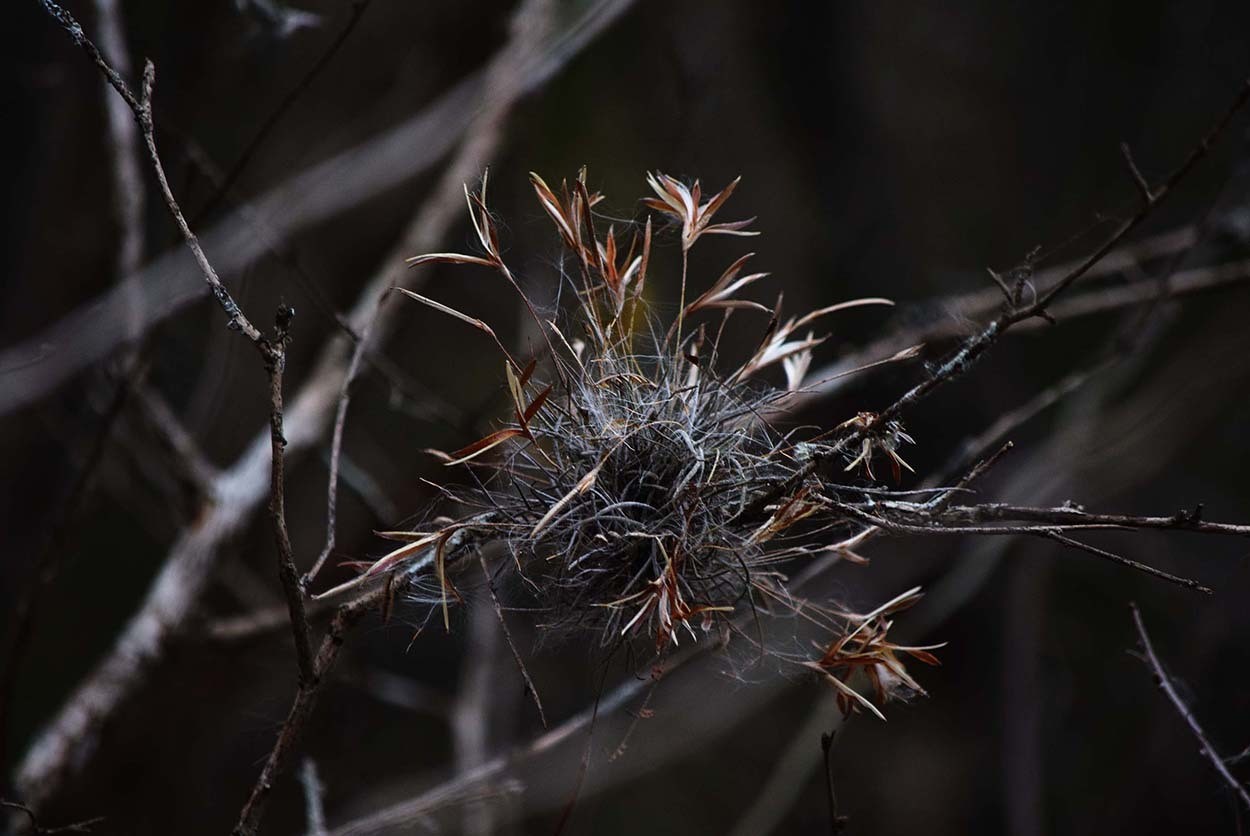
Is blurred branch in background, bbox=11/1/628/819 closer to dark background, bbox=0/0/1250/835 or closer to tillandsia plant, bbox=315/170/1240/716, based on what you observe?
dark background, bbox=0/0/1250/835

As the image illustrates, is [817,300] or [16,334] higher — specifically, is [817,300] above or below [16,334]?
below

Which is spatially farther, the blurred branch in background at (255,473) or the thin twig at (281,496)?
the blurred branch in background at (255,473)

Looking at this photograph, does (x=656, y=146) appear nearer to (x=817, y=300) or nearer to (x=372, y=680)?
(x=817, y=300)

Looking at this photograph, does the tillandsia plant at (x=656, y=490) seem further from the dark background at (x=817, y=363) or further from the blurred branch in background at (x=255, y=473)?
the dark background at (x=817, y=363)

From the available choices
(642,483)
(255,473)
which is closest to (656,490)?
(642,483)

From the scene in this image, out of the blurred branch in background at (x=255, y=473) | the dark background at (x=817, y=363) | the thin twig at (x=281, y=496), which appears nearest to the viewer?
the thin twig at (x=281, y=496)

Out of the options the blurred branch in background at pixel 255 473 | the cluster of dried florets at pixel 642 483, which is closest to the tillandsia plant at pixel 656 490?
the cluster of dried florets at pixel 642 483

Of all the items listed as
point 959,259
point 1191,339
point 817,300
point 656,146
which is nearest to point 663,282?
point 656,146

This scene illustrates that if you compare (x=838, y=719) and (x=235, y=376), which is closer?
(x=838, y=719)
